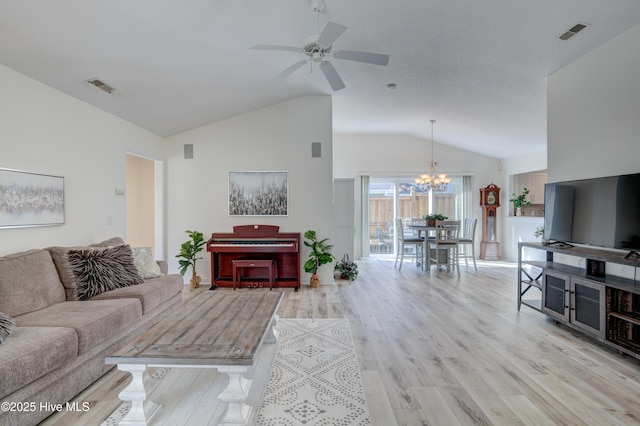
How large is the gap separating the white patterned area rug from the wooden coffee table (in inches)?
8.9

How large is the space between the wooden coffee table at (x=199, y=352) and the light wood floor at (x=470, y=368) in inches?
15.5

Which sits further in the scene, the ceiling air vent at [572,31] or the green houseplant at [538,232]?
the green houseplant at [538,232]

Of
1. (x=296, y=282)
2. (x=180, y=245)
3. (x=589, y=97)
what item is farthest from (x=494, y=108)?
(x=180, y=245)

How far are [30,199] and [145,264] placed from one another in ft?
3.83

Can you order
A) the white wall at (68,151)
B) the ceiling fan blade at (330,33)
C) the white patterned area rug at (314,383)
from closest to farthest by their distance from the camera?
the white patterned area rug at (314,383), the ceiling fan blade at (330,33), the white wall at (68,151)

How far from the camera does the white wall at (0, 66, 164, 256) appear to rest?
8.78 ft

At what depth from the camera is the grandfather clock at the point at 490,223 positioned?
24.6 feet

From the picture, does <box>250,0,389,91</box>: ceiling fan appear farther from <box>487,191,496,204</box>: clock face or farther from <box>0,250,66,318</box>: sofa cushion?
<box>487,191,496,204</box>: clock face

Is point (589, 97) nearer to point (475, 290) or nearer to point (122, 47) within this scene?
point (475, 290)

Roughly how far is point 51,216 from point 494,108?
601cm

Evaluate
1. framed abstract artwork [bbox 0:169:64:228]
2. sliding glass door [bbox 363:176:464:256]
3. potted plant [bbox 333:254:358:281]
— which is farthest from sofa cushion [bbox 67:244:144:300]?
sliding glass door [bbox 363:176:464:256]

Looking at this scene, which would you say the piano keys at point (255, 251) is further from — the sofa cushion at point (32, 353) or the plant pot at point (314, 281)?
the sofa cushion at point (32, 353)

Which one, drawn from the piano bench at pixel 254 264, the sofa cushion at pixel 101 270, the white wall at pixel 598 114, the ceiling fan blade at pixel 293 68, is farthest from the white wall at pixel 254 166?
the white wall at pixel 598 114

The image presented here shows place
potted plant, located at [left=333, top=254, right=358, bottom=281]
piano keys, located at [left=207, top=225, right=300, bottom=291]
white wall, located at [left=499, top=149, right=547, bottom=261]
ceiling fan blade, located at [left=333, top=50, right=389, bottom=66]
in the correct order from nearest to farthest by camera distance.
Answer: ceiling fan blade, located at [left=333, top=50, right=389, bottom=66], piano keys, located at [left=207, top=225, right=300, bottom=291], potted plant, located at [left=333, top=254, right=358, bottom=281], white wall, located at [left=499, top=149, right=547, bottom=261]
